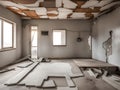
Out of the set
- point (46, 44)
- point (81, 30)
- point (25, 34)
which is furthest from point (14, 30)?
point (81, 30)

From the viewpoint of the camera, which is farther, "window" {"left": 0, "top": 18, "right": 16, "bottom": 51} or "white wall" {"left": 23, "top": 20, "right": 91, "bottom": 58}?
"white wall" {"left": 23, "top": 20, "right": 91, "bottom": 58}

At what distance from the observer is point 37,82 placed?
3.88m

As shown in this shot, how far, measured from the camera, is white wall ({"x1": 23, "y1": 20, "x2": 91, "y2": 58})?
9039mm

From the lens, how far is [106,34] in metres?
6.92

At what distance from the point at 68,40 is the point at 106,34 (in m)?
2.82

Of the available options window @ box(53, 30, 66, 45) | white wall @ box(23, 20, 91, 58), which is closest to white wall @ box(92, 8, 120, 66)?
white wall @ box(23, 20, 91, 58)

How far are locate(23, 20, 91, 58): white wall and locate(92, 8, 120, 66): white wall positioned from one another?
0.65 metres

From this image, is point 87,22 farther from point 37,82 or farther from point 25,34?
point 37,82

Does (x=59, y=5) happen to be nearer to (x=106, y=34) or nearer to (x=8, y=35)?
(x=106, y=34)

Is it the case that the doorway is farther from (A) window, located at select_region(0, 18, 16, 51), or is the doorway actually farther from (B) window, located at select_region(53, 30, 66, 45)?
(A) window, located at select_region(0, 18, 16, 51)

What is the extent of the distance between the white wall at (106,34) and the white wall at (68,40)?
25.7 inches

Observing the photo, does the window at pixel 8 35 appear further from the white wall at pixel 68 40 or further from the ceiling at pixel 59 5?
the white wall at pixel 68 40

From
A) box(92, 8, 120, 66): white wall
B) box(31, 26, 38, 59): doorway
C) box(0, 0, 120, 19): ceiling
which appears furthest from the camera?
box(31, 26, 38, 59): doorway

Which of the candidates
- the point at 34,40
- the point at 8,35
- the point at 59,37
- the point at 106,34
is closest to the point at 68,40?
the point at 59,37
